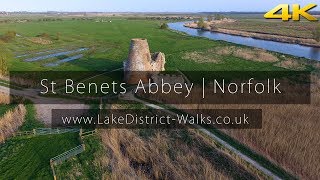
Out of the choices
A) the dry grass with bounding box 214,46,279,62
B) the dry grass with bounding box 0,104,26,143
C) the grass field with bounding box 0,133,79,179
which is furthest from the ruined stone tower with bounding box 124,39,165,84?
the dry grass with bounding box 214,46,279,62

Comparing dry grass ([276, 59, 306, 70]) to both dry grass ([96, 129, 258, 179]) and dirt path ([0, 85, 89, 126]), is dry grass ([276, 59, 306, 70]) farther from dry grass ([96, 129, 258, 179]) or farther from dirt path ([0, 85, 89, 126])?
Answer: dirt path ([0, 85, 89, 126])

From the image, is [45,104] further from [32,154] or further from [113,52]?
[113,52]

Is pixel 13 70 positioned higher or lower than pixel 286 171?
higher

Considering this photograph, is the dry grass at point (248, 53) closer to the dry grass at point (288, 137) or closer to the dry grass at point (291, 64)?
the dry grass at point (291, 64)

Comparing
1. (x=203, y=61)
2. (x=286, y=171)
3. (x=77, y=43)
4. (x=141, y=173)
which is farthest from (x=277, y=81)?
(x=77, y=43)

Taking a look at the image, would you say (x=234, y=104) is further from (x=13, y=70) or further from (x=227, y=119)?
(x=13, y=70)

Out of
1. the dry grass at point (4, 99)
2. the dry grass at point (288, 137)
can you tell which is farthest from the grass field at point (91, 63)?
the dry grass at point (4, 99)

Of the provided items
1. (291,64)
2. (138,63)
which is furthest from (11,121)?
(291,64)
